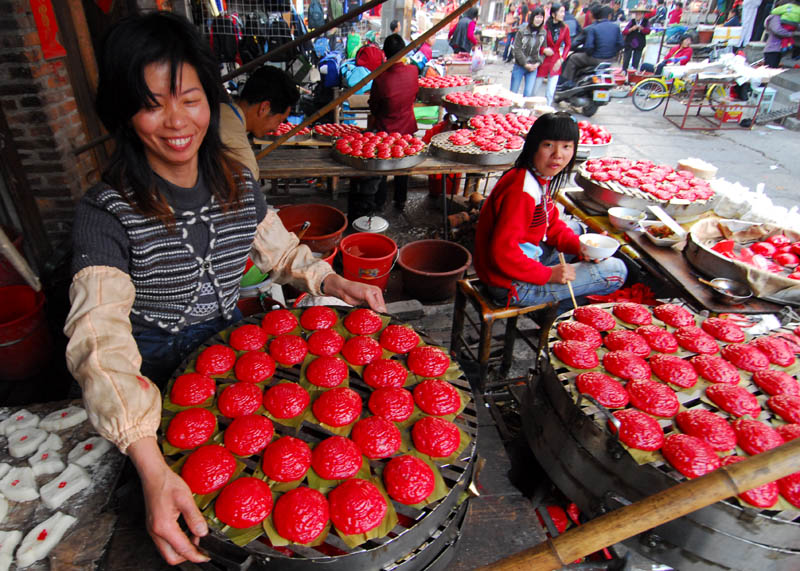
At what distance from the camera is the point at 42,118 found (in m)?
3.51

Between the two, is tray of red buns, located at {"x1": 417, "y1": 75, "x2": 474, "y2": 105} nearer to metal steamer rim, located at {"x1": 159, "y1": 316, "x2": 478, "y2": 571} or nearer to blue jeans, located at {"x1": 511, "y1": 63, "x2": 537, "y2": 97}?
blue jeans, located at {"x1": 511, "y1": 63, "x2": 537, "y2": 97}

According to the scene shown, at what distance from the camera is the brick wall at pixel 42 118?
3303mm

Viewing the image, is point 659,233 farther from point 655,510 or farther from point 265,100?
point 265,100

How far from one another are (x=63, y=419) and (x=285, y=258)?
4.36ft

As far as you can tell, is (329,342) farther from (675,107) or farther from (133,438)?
(675,107)

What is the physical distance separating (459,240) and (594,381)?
446 centimetres

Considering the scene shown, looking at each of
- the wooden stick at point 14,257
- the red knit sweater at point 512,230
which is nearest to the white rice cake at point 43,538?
the wooden stick at point 14,257

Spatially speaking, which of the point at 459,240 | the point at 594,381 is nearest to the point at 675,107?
the point at 459,240

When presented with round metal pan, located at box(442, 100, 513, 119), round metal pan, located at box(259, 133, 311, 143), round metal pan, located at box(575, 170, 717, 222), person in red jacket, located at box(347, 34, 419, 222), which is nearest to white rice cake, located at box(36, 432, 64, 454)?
round metal pan, located at box(575, 170, 717, 222)

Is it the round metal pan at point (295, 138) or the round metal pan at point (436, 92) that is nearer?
the round metal pan at point (295, 138)

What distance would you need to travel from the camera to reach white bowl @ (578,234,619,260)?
12.2 feet

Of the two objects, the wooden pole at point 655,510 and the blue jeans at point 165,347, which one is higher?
the wooden pole at point 655,510

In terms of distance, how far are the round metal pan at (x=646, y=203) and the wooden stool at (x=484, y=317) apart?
4.87ft

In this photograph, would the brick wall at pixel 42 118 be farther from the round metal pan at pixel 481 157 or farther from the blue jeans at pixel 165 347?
the round metal pan at pixel 481 157
